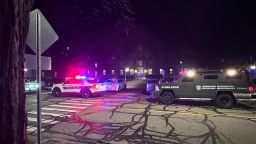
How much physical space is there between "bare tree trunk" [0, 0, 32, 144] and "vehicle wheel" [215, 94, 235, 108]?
41.5 feet

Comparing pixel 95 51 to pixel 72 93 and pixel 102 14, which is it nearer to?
pixel 72 93

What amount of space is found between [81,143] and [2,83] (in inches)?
162

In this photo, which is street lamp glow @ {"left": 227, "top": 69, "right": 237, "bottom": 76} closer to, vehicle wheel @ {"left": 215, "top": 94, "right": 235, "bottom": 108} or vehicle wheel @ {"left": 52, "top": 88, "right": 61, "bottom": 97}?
vehicle wheel @ {"left": 215, "top": 94, "right": 235, "bottom": 108}

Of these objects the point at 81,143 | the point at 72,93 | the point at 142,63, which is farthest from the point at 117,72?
the point at 81,143

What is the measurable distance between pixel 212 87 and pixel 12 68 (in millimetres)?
13003

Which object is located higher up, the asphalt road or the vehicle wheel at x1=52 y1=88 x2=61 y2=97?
the vehicle wheel at x1=52 y1=88 x2=61 y2=97

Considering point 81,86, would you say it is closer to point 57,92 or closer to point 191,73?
point 57,92

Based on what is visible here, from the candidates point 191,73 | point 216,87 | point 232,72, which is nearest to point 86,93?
point 191,73

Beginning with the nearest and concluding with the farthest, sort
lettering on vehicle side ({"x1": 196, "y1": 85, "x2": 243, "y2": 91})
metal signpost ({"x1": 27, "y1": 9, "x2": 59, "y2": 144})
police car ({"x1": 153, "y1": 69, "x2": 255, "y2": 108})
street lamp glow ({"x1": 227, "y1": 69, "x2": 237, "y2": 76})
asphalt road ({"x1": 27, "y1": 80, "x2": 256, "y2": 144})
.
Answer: metal signpost ({"x1": 27, "y1": 9, "x2": 59, "y2": 144})
asphalt road ({"x1": 27, "y1": 80, "x2": 256, "y2": 144})
police car ({"x1": 153, "y1": 69, "x2": 255, "y2": 108})
lettering on vehicle side ({"x1": 196, "y1": 85, "x2": 243, "y2": 91})
street lamp glow ({"x1": 227, "y1": 69, "x2": 237, "y2": 76})

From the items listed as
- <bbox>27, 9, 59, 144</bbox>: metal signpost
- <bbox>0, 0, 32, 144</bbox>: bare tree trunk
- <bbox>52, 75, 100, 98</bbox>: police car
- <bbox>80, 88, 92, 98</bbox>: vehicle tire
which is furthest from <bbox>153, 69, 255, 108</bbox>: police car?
<bbox>0, 0, 32, 144</bbox>: bare tree trunk

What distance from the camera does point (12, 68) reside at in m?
3.32

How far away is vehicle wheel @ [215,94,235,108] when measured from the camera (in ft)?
44.6

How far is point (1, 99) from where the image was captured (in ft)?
10.7

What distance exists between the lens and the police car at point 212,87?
13.6m
